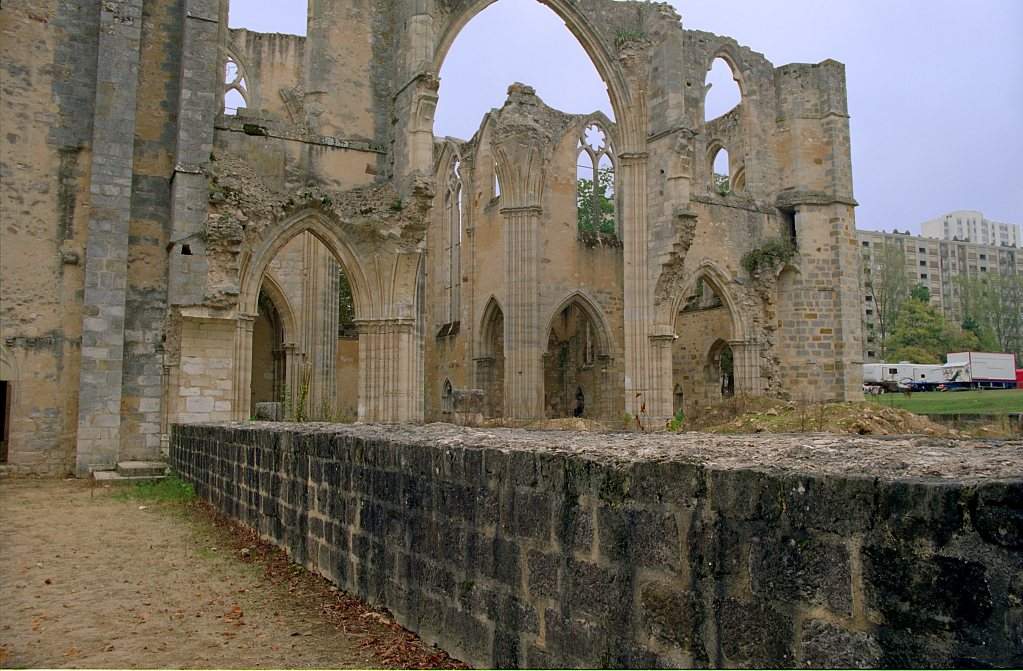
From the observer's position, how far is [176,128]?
45.5ft

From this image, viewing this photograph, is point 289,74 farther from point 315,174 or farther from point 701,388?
point 701,388

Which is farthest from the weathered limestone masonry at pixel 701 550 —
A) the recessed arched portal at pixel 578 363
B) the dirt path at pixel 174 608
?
Result: the recessed arched portal at pixel 578 363

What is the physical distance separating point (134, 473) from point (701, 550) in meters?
11.8

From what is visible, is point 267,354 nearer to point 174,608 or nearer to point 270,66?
point 270,66

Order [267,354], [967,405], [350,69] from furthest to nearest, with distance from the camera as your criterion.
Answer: [267,354], [967,405], [350,69]

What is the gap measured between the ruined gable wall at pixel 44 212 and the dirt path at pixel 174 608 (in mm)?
6287

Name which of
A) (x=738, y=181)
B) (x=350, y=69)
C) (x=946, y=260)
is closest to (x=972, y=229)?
(x=946, y=260)

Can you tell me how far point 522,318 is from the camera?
72.5ft

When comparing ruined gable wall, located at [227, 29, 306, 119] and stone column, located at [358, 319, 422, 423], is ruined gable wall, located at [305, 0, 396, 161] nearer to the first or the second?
stone column, located at [358, 319, 422, 423]

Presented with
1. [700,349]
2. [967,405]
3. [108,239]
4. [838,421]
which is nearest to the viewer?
[838,421]

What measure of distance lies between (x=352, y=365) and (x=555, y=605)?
22.5 meters

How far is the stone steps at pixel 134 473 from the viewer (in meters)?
11.9

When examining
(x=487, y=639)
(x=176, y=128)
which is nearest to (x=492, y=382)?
(x=176, y=128)

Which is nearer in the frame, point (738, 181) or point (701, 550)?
point (701, 550)
